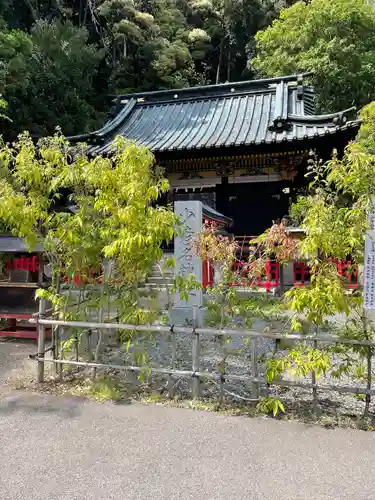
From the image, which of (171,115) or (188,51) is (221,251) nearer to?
(171,115)

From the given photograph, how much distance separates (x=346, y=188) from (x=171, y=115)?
442 inches

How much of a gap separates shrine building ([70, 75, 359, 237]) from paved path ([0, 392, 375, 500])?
799cm

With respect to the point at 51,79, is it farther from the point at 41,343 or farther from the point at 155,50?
the point at 41,343

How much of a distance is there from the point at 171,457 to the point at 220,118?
1137 cm

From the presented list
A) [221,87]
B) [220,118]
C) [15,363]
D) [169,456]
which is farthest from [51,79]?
[169,456]

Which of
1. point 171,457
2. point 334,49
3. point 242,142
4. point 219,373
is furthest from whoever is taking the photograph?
point 334,49

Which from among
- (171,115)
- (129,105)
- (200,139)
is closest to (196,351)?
(200,139)

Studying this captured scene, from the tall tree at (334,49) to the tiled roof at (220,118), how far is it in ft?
24.2

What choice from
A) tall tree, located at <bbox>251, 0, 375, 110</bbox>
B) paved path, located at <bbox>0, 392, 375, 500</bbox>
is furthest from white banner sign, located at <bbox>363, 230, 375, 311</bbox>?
tall tree, located at <bbox>251, 0, 375, 110</bbox>

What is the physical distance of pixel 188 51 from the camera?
27891mm

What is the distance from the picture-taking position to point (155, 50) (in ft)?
84.9

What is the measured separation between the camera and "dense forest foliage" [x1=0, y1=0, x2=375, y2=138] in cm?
1931

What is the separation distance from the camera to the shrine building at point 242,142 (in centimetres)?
1025

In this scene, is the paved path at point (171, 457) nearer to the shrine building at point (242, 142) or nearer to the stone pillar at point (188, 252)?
the stone pillar at point (188, 252)
